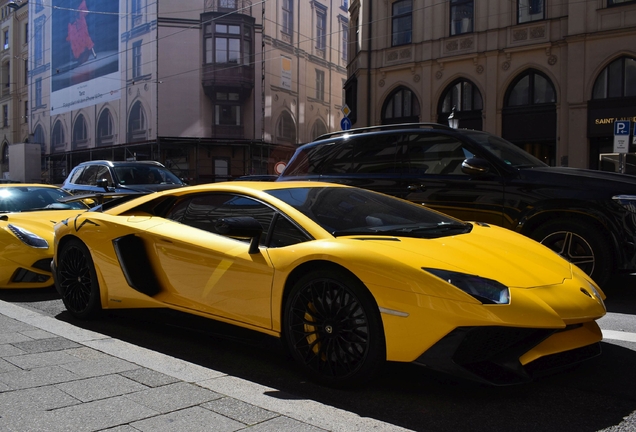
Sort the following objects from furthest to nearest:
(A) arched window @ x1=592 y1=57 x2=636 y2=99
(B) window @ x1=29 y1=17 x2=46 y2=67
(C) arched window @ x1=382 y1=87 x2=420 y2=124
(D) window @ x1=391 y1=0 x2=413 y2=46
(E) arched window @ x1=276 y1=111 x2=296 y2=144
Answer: (B) window @ x1=29 y1=17 x2=46 y2=67 < (E) arched window @ x1=276 y1=111 x2=296 y2=144 < (C) arched window @ x1=382 y1=87 x2=420 y2=124 < (D) window @ x1=391 y1=0 x2=413 y2=46 < (A) arched window @ x1=592 y1=57 x2=636 y2=99

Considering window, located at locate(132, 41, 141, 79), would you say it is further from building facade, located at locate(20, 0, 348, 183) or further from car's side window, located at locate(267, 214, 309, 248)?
car's side window, located at locate(267, 214, 309, 248)

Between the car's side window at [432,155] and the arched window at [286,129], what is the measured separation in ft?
112

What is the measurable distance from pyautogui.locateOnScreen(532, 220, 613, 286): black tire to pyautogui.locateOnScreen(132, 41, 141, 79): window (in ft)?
123

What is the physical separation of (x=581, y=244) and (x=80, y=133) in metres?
45.1

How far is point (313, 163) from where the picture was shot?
8.05m

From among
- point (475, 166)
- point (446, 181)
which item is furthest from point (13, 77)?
point (475, 166)

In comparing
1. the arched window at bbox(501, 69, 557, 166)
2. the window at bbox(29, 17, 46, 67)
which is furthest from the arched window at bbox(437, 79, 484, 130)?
the window at bbox(29, 17, 46, 67)

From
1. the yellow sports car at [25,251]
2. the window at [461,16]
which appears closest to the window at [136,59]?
the window at [461,16]

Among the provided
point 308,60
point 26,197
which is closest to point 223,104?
point 308,60

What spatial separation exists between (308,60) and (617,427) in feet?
141

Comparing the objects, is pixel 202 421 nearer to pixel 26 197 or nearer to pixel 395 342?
pixel 395 342

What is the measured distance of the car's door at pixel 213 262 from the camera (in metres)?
3.84

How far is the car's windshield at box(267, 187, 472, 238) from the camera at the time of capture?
3875 mm

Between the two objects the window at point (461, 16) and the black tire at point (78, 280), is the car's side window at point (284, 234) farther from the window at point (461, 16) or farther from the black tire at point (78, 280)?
the window at point (461, 16)
